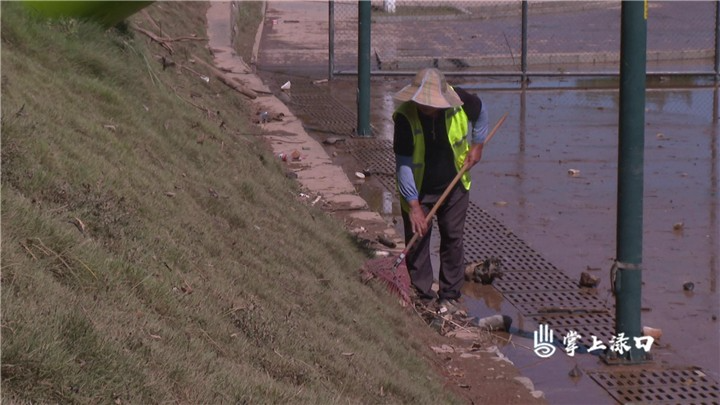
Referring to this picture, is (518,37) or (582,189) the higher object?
(582,189)

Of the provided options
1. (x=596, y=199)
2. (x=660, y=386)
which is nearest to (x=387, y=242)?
(x=596, y=199)

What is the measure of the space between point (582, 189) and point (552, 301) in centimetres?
334

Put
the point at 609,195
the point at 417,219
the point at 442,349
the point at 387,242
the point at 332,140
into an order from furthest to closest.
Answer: the point at 332,140 < the point at 609,195 < the point at 387,242 < the point at 417,219 < the point at 442,349

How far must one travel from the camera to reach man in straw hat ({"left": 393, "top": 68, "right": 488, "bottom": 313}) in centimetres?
710

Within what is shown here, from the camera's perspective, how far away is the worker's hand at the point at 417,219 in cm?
711

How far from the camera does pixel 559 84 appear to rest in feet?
59.0

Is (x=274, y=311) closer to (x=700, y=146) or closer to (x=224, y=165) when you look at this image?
(x=224, y=165)

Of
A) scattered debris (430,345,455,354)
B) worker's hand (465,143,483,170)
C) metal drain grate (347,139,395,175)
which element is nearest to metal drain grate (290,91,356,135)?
metal drain grate (347,139,395,175)

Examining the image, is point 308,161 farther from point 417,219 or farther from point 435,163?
point 417,219

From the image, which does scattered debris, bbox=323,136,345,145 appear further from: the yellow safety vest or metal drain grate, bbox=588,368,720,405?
metal drain grate, bbox=588,368,720,405

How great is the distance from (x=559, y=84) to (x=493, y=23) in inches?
381

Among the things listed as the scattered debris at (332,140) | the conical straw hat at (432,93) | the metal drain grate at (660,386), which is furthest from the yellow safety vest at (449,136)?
the scattered debris at (332,140)

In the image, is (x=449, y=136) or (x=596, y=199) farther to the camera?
(x=596, y=199)

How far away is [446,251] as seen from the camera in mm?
7477
